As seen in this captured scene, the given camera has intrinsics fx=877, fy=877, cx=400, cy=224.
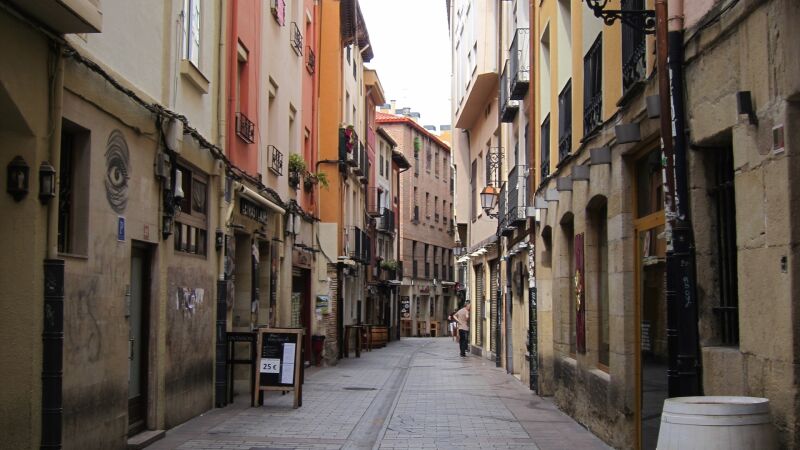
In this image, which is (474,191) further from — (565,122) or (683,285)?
(683,285)

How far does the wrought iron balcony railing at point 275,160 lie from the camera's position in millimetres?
17109

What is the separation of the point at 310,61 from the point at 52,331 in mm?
16661

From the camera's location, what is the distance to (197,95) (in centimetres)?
1201

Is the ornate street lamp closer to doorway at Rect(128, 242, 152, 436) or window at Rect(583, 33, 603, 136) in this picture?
window at Rect(583, 33, 603, 136)

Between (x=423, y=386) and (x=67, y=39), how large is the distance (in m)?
12.2

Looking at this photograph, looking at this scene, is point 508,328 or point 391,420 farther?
point 508,328

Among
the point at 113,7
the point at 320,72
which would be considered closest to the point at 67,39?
the point at 113,7

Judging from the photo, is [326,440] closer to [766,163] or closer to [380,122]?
[766,163]

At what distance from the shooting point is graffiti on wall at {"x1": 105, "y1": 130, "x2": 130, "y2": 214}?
8602mm

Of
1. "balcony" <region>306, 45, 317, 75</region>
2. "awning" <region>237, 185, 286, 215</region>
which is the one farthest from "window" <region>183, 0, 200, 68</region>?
"balcony" <region>306, 45, 317, 75</region>

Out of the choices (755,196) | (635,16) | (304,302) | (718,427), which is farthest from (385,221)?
(718,427)

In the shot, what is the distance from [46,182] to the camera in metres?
6.91

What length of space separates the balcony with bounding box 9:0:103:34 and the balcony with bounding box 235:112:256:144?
718 centimetres

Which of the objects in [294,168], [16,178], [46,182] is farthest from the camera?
[294,168]
